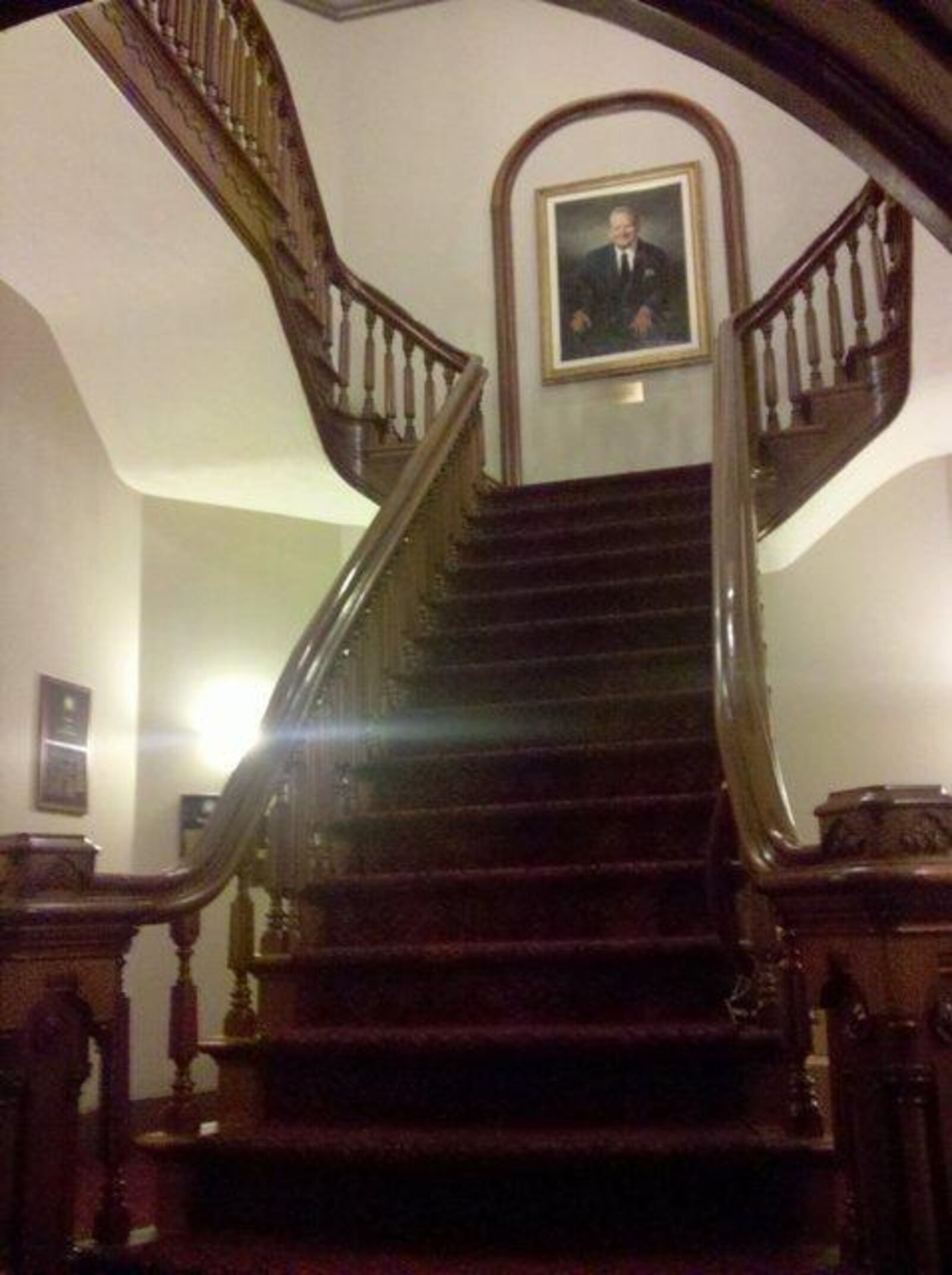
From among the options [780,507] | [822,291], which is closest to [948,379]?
[780,507]

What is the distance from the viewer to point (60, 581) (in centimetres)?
466

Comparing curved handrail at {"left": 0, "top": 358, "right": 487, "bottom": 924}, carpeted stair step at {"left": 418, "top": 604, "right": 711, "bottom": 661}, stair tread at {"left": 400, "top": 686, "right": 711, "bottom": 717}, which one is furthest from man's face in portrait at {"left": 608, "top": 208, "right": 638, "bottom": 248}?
stair tread at {"left": 400, "top": 686, "right": 711, "bottom": 717}

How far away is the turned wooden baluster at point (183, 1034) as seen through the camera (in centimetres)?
265

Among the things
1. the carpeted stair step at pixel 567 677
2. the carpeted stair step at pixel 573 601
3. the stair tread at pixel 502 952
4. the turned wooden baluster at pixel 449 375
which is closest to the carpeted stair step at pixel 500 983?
the stair tread at pixel 502 952

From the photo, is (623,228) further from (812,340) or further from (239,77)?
(239,77)

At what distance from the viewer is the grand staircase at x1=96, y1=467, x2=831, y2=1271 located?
94.0 inches

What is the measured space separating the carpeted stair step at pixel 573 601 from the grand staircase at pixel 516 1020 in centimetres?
27

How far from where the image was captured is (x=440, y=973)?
3025mm

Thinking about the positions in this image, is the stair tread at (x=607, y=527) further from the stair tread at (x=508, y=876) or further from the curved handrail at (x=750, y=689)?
the stair tread at (x=508, y=876)

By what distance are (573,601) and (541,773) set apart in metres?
1.21

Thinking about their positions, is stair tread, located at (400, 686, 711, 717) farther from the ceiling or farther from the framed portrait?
the framed portrait

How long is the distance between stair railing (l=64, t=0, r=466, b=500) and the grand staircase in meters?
1.55

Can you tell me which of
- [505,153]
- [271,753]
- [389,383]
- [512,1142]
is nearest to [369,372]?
[389,383]

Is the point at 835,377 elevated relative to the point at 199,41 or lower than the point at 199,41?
lower
